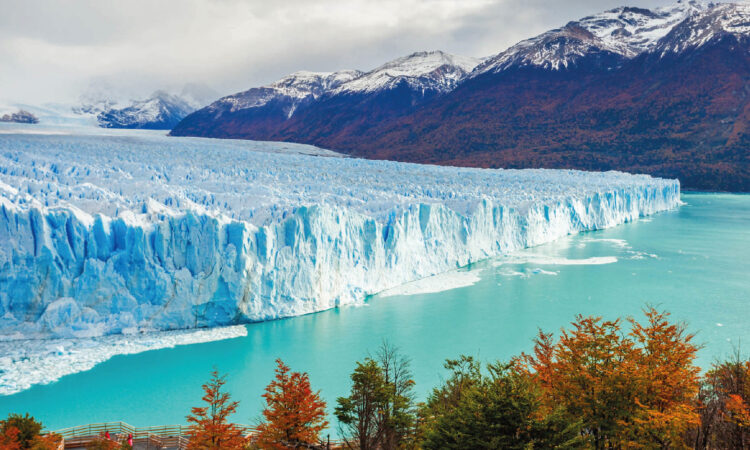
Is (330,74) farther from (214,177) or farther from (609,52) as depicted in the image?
(214,177)

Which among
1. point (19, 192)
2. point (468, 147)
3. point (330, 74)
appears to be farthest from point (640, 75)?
point (19, 192)

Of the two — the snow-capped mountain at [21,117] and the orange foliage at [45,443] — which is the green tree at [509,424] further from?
the snow-capped mountain at [21,117]

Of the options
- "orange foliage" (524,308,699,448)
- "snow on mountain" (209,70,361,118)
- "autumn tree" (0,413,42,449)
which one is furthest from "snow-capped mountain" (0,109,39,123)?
"orange foliage" (524,308,699,448)

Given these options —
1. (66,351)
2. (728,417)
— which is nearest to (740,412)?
(728,417)

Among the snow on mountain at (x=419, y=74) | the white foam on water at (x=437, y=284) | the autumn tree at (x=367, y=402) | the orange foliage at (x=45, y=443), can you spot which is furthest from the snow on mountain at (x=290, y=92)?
the autumn tree at (x=367, y=402)

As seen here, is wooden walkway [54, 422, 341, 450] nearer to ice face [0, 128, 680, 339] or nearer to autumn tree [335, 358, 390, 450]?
autumn tree [335, 358, 390, 450]

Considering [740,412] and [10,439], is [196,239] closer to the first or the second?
[10,439]
